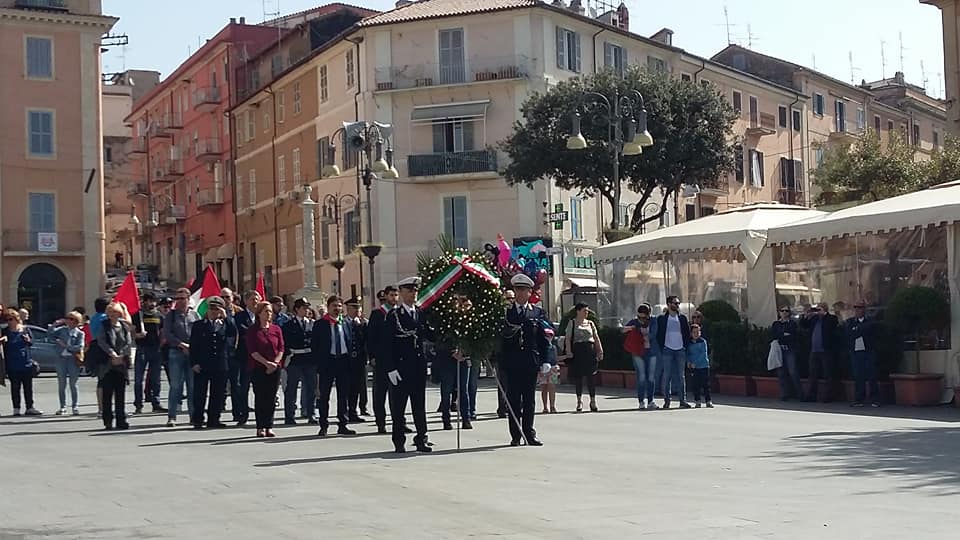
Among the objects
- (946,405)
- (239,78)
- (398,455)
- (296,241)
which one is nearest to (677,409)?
(946,405)

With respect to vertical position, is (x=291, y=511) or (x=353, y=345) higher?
(x=353, y=345)

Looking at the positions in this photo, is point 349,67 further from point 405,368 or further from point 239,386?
point 405,368

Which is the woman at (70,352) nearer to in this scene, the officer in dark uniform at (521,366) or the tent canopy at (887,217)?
the officer in dark uniform at (521,366)

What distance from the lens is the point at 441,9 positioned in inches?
2015

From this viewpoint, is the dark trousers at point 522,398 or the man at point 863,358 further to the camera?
the man at point 863,358

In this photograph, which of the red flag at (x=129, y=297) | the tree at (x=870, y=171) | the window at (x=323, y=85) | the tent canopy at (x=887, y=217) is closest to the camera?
the tent canopy at (x=887, y=217)

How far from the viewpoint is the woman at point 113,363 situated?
17594mm

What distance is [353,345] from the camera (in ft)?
58.0

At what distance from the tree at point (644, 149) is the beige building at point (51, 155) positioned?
1791cm

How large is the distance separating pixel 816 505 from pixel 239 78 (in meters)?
58.5

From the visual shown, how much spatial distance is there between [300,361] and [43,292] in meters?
36.2

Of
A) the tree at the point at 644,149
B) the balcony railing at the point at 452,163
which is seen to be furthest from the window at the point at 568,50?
the tree at the point at 644,149

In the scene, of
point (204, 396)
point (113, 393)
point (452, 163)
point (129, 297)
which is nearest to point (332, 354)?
point (204, 396)

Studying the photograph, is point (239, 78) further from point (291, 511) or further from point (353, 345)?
point (291, 511)
